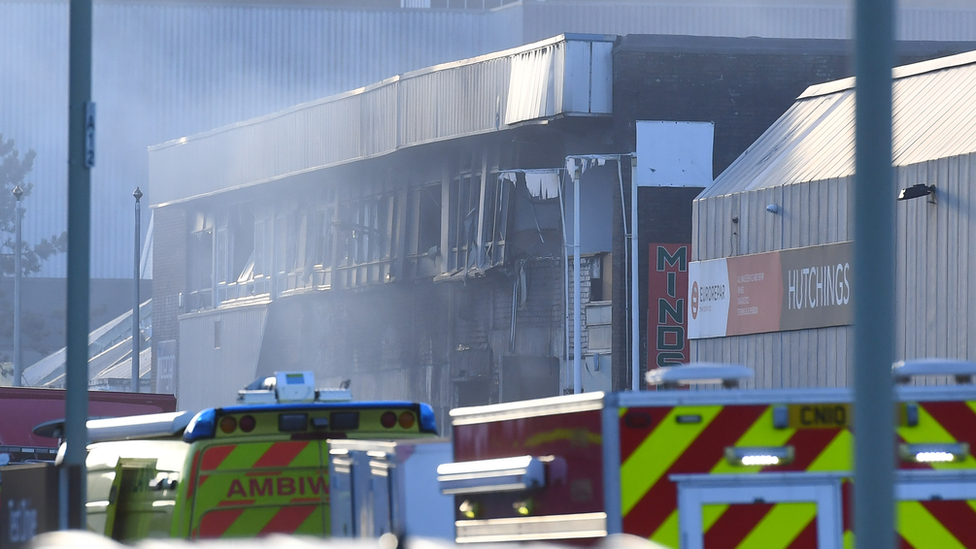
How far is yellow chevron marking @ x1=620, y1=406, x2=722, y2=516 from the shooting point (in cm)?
609

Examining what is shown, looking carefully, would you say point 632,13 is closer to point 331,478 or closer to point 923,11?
point 923,11

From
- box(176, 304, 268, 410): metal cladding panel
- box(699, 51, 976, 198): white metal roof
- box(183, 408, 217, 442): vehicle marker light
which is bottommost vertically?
box(176, 304, 268, 410): metal cladding panel

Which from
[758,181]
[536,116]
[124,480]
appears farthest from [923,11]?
[124,480]

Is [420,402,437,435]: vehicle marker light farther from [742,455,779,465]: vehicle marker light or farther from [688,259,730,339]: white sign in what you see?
[688,259,730,339]: white sign

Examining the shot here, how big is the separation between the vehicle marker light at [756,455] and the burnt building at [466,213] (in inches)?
1001

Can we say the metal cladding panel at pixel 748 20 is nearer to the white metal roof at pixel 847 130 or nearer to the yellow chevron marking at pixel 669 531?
the white metal roof at pixel 847 130

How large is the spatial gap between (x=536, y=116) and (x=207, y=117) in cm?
4104

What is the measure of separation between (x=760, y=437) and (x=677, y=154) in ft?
85.5

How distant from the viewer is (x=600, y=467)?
20.2ft

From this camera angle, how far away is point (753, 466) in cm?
613

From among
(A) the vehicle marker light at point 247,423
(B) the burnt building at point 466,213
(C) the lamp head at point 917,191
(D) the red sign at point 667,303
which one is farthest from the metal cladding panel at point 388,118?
(A) the vehicle marker light at point 247,423

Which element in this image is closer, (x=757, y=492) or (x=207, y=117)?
(x=757, y=492)

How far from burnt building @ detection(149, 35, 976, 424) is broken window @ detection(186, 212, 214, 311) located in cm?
15

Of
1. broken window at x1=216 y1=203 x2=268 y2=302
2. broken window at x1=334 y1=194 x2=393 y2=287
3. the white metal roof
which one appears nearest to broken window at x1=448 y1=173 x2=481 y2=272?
broken window at x1=334 y1=194 x2=393 y2=287
